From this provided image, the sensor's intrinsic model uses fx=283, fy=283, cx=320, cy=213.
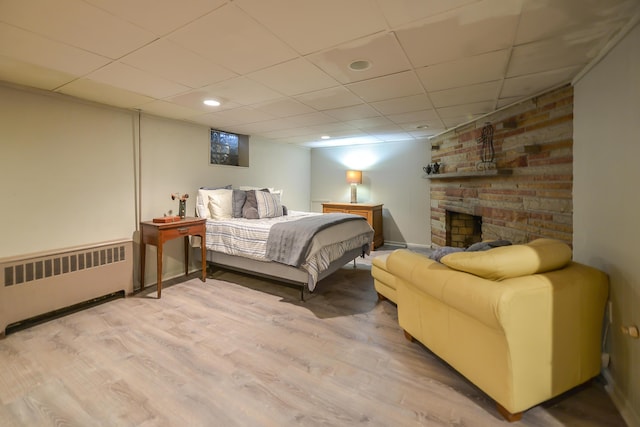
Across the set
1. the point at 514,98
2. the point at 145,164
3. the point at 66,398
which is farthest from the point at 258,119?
the point at 66,398

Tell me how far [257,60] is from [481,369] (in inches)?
94.0

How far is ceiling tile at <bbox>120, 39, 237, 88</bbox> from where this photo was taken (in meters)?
1.86

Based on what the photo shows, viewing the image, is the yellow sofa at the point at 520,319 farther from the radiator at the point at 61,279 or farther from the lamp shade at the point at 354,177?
the lamp shade at the point at 354,177

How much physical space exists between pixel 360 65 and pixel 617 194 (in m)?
1.81

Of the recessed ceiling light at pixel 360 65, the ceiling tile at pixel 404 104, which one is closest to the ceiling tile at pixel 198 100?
the recessed ceiling light at pixel 360 65

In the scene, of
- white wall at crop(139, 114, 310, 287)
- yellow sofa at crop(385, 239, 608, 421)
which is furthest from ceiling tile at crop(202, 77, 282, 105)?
yellow sofa at crop(385, 239, 608, 421)

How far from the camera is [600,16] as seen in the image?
58.9 inches

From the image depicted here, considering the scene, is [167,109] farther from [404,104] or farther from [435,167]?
[435,167]

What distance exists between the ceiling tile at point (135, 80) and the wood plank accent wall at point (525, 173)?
3.34 metres

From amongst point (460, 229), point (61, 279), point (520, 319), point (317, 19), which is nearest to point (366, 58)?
point (317, 19)

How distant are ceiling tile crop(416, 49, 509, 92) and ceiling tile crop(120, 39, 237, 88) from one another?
5.21 feet

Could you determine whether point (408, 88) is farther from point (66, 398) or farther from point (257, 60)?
point (66, 398)

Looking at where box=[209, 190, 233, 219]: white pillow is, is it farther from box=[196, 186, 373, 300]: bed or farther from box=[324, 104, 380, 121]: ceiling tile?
box=[324, 104, 380, 121]: ceiling tile

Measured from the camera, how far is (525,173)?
2.92m
